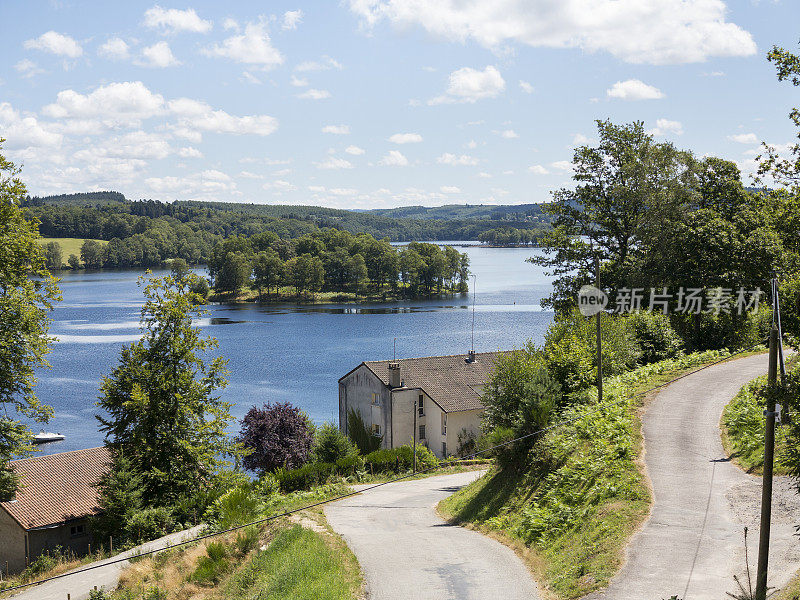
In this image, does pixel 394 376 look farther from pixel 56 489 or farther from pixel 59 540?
pixel 59 540

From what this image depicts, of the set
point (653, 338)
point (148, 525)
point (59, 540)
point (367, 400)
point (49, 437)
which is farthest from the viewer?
point (49, 437)

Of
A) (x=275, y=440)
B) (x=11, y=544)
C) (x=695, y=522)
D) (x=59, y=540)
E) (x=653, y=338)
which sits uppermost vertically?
(x=653, y=338)

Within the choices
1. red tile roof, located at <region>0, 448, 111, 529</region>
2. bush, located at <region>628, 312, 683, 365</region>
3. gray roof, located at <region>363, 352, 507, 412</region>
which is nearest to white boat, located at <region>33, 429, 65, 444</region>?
red tile roof, located at <region>0, 448, 111, 529</region>

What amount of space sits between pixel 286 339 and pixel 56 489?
68444 millimetres

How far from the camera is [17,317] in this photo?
78.3 ft

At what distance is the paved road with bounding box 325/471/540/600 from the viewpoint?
16.2 m

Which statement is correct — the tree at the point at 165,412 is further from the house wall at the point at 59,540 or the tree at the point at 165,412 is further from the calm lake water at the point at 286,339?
the calm lake water at the point at 286,339

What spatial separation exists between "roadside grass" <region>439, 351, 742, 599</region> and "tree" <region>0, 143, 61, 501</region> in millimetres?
15526

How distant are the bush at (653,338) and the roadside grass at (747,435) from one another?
547 inches

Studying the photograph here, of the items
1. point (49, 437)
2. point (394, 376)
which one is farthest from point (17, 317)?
point (49, 437)

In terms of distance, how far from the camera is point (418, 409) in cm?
5131

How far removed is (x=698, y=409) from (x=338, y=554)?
49.0 feet

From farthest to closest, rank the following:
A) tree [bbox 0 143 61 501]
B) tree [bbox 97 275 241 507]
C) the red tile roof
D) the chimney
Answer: the chimney
the red tile roof
tree [bbox 97 275 241 507]
tree [bbox 0 143 61 501]

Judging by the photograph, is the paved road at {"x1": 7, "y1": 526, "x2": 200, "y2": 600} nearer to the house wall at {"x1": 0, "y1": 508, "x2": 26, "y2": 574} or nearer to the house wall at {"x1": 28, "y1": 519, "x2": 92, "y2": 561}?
the house wall at {"x1": 28, "y1": 519, "x2": 92, "y2": 561}
